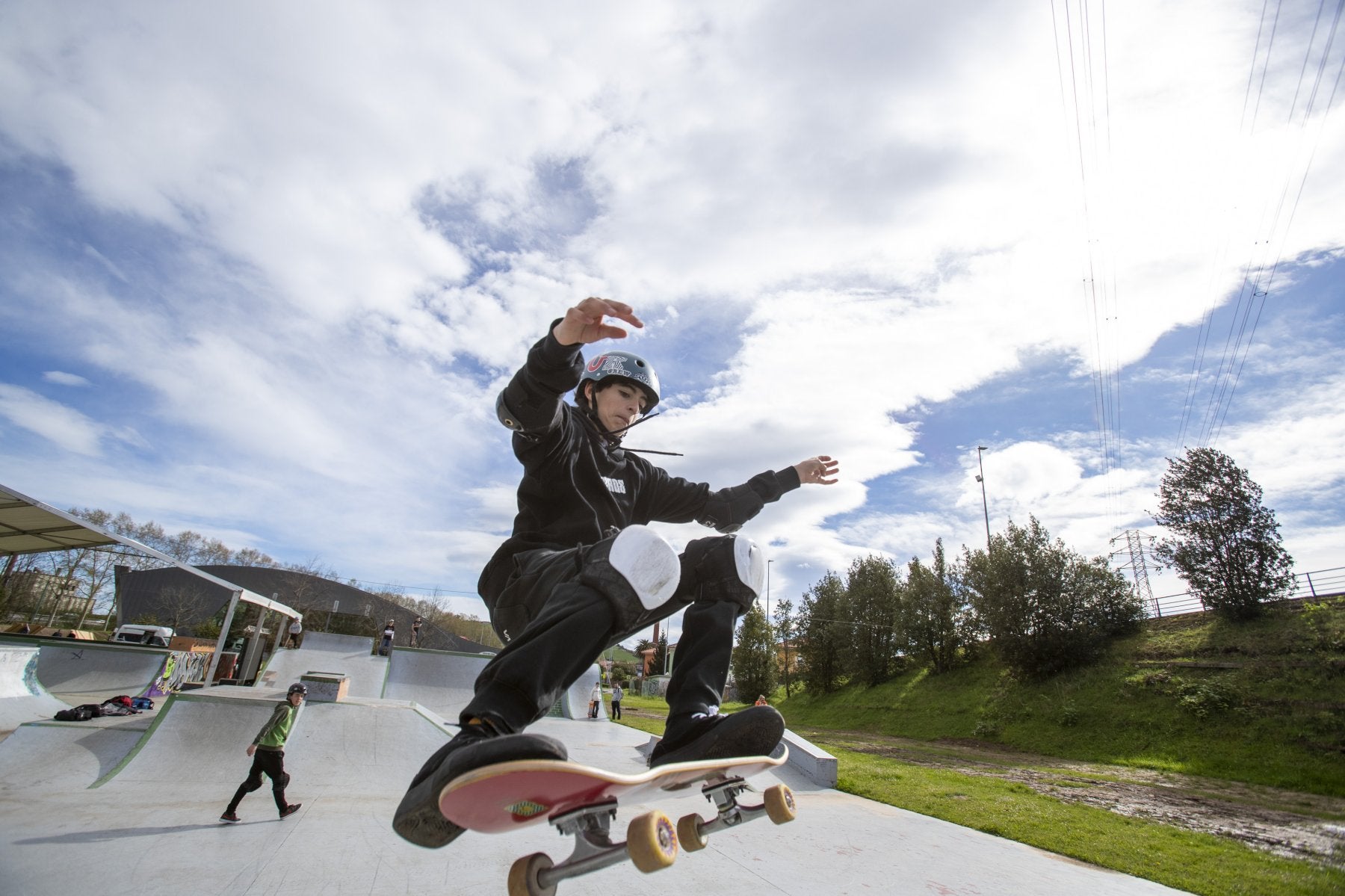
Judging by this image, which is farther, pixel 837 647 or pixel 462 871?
pixel 837 647

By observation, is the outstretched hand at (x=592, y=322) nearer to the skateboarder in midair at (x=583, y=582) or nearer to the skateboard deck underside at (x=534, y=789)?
the skateboarder in midair at (x=583, y=582)

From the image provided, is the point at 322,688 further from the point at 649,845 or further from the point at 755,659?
the point at 755,659

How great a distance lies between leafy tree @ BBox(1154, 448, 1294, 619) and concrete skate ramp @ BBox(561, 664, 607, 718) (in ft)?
85.2

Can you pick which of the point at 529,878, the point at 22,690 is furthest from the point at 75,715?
the point at 529,878

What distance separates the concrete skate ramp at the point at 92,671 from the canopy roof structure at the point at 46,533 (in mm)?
2971

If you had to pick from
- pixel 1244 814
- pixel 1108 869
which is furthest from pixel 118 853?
pixel 1244 814

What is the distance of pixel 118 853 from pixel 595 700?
59.3 feet

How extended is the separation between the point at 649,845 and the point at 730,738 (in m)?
0.58

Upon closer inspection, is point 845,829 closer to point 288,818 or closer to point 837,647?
point 288,818

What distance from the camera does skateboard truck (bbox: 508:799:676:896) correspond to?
1605 millimetres

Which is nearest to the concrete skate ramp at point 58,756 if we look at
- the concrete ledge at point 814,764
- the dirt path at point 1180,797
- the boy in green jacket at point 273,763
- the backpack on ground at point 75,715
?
the boy in green jacket at point 273,763

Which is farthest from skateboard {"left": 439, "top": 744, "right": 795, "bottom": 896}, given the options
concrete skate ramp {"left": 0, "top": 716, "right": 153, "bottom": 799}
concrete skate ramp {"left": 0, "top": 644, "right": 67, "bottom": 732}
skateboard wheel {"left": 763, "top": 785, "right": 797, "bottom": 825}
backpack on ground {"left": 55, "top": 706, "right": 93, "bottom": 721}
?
concrete skate ramp {"left": 0, "top": 644, "right": 67, "bottom": 732}

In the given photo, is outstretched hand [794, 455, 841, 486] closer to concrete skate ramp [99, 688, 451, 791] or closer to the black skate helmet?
the black skate helmet

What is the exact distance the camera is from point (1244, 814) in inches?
450
